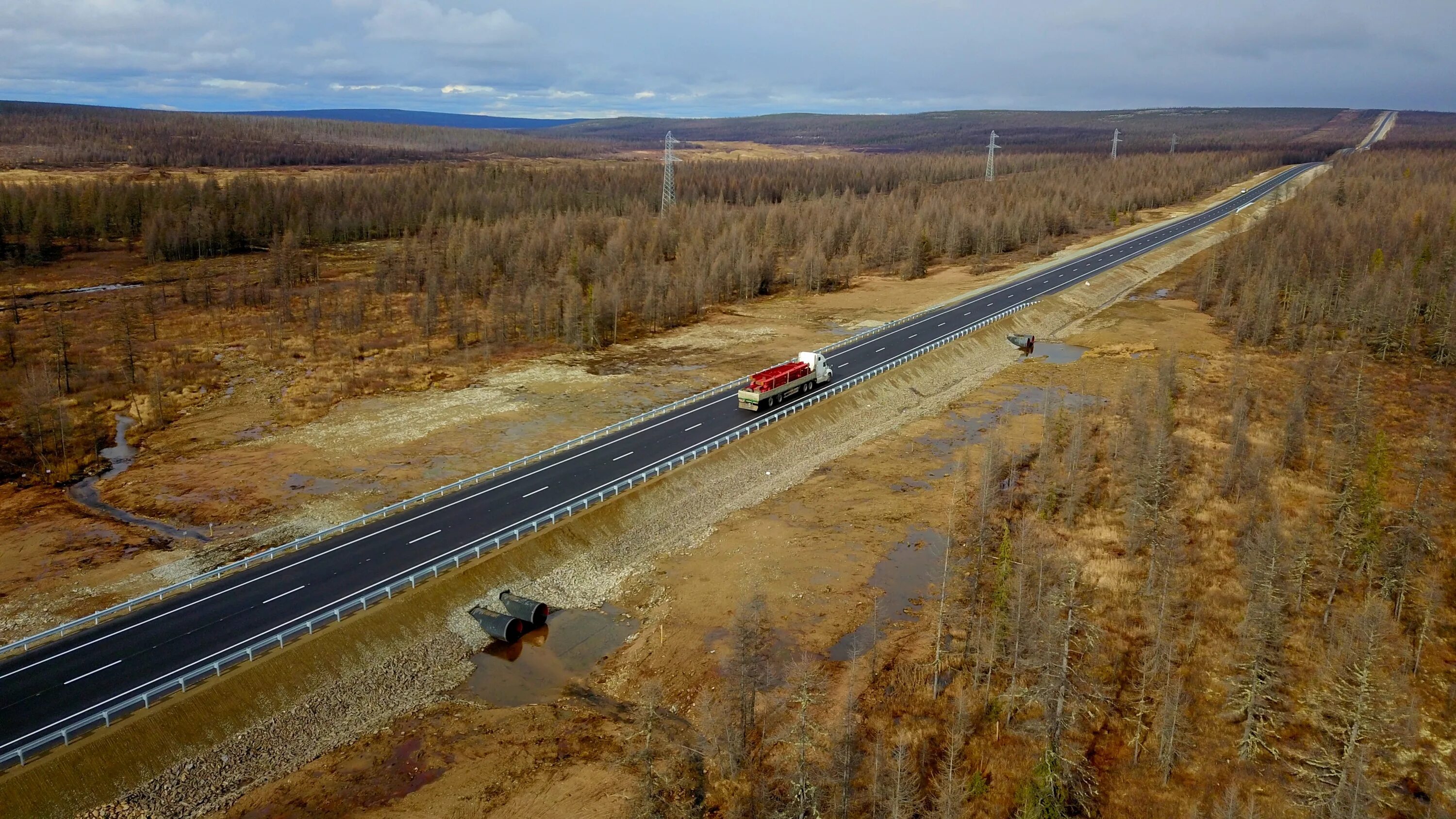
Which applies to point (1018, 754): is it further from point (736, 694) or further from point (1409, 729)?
point (1409, 729)

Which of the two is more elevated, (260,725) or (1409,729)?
(1409,729)

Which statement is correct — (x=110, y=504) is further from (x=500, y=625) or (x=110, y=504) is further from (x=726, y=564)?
(x=726, y=564)

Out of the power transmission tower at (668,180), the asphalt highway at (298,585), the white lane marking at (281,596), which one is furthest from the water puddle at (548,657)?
the power transmission tower at (668,180)

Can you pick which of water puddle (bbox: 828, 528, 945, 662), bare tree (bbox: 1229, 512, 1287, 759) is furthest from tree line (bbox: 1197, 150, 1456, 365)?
bare tree (bbox: 1229, 512, 1287, 759)

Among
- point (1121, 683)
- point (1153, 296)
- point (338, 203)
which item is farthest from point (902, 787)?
point (338, 203)

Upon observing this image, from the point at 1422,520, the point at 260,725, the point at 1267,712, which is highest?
the point at 1422,520

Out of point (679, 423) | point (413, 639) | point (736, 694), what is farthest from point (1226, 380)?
point (413, 639)

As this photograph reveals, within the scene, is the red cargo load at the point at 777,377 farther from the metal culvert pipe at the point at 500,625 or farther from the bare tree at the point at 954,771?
the bare tree at the point at 954,771

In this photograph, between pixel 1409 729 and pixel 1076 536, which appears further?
pixel 1076 536
